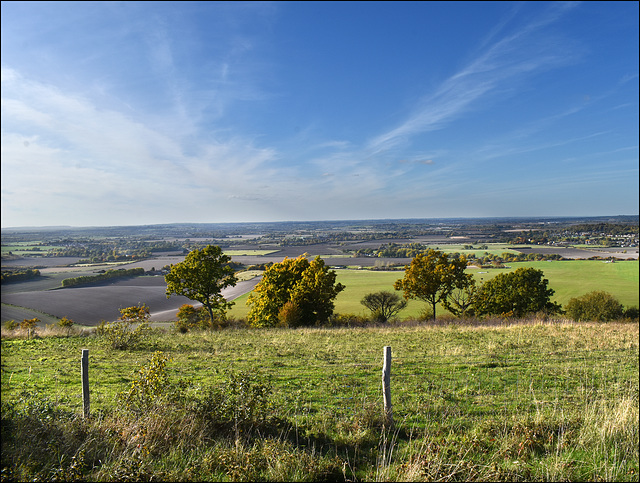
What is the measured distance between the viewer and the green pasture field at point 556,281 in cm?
2522

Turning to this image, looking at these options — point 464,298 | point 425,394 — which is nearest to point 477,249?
point 464,298

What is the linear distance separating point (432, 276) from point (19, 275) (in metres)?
31.3

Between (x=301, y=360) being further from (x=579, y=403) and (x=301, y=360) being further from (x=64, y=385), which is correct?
(x=579, y=403)

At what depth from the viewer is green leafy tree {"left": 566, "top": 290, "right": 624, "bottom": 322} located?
27594 millimetres

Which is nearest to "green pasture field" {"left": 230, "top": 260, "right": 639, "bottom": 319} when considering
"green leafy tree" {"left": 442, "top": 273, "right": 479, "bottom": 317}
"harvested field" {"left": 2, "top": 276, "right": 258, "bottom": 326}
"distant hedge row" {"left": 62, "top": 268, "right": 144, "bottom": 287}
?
"green leafy tree" {"left": 442, "top": 273, "right": 479, "bottom": 317}

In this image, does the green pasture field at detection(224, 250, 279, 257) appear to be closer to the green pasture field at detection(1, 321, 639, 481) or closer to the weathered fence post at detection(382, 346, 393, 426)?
the green pasture field at detection(1, 321, 639, 481)

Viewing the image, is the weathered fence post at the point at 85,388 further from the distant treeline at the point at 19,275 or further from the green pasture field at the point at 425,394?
the distant treeline at the point at 19,275

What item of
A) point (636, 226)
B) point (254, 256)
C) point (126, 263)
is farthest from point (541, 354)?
point (254, 256)

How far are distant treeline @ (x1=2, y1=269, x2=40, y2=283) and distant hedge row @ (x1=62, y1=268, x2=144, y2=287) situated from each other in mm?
1164

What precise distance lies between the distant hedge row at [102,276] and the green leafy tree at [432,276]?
24.8 meters

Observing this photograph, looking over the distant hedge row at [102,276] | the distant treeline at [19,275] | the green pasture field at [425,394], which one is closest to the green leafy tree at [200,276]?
the distant hedge row at [102,276]

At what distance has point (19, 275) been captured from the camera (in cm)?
1246

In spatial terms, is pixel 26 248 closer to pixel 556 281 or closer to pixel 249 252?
pixel 249 252

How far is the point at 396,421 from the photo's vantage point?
611cm
